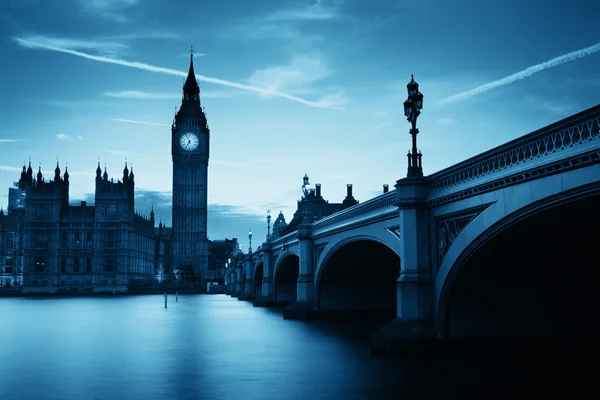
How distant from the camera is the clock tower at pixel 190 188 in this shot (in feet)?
554

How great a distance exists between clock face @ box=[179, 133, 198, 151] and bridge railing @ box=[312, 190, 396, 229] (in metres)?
139

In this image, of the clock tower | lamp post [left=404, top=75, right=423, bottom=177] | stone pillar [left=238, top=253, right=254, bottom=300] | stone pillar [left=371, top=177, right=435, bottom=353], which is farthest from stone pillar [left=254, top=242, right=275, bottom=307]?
the clock tower

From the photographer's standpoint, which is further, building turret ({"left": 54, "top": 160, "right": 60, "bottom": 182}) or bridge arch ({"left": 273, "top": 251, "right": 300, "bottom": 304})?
building turret ({"left": 54, "top": 160, "right": 60, "bottom": 182})

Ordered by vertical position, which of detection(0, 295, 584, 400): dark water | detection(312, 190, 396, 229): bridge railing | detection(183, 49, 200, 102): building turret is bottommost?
detection(0, 295, 584, 400): dark water

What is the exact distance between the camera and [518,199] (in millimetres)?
15664

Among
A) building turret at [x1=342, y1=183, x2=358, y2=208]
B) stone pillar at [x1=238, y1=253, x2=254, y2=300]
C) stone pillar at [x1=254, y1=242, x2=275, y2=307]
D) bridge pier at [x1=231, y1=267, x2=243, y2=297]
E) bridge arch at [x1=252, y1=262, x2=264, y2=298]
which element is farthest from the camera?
bridge pier at [x1=231, y1=267, x2=243, y2=297]

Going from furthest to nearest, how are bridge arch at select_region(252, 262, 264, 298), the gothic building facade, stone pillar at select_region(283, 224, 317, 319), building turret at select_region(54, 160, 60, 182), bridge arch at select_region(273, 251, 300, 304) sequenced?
1. building turret at select_region(54, 160, 60, 182)
2. the gothic building facade
3. bridge arch at select_region(252, 262, 264, 298)
4. bridge arch at select_region(273, 251, 300, 304)
5. stone pillar at select_region(283, 224, 317, 319)

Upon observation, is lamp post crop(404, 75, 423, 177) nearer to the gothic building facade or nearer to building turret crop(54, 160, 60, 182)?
the gothic building facade

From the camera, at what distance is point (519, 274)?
2161cm

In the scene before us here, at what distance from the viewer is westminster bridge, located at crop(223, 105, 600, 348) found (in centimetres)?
1408

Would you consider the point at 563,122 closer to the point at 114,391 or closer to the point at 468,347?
the point at 468,347

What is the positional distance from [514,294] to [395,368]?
5604 mm

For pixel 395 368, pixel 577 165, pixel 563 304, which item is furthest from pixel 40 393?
pixel 563 304

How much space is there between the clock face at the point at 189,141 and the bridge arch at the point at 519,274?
157 meters
